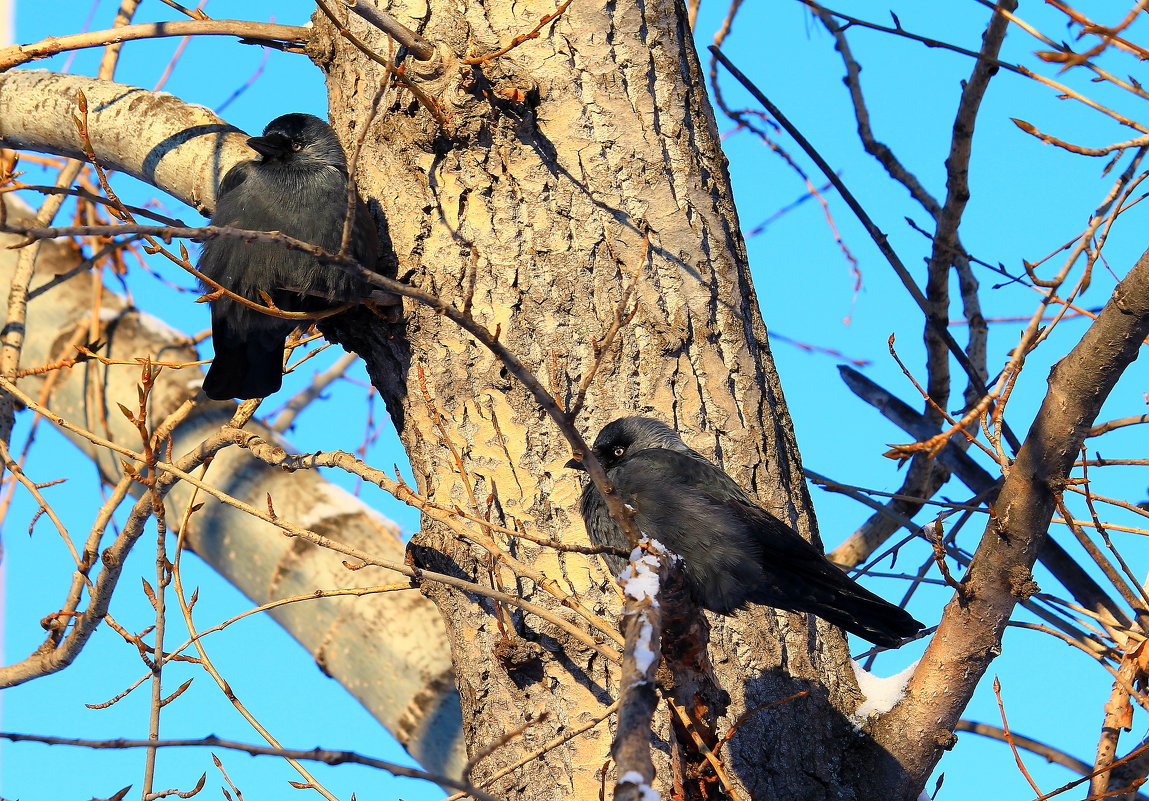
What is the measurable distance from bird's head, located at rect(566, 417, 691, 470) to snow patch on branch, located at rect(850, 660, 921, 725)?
72 cm

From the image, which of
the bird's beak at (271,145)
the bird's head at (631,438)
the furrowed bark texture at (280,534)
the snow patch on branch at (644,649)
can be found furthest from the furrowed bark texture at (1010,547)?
the bird's beak at (271,145)

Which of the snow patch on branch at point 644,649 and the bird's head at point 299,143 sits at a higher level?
the bird's head at point 299,143

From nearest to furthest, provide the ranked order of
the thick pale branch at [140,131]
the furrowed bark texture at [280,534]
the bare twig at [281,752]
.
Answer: the bare twig at [281,752]
the thick pale branch at [140,131]
the furrowed bark texture at [280,534]

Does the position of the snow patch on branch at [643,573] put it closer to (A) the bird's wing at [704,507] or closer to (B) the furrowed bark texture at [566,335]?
(B) the furrowed bark texture at [566,335]

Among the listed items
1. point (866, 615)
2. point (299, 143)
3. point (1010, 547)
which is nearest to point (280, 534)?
point (299, 143)

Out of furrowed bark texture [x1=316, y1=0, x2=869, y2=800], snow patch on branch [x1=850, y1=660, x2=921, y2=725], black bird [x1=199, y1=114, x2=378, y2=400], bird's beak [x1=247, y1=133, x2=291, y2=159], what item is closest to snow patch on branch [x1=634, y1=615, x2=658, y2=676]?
furrowed bark texture [x1=316, y1=0, x2=869, y2=800]

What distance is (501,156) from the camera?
2.58 m

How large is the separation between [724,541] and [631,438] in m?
0.36

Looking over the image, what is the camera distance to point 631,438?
2.62 meters

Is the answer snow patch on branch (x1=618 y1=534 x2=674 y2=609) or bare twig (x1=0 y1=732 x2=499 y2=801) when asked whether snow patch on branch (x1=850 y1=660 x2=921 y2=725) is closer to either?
snow patch on branch (x1=618 y1=534 x2=674 y2=609)

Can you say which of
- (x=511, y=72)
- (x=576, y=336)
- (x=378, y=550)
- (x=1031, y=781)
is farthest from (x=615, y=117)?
(x=378, y=550)

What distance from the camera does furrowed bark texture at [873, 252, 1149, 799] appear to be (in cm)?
195

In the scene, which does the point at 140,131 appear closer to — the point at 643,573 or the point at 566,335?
the point at 566,335

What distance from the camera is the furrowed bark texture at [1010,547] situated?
1.95 m
